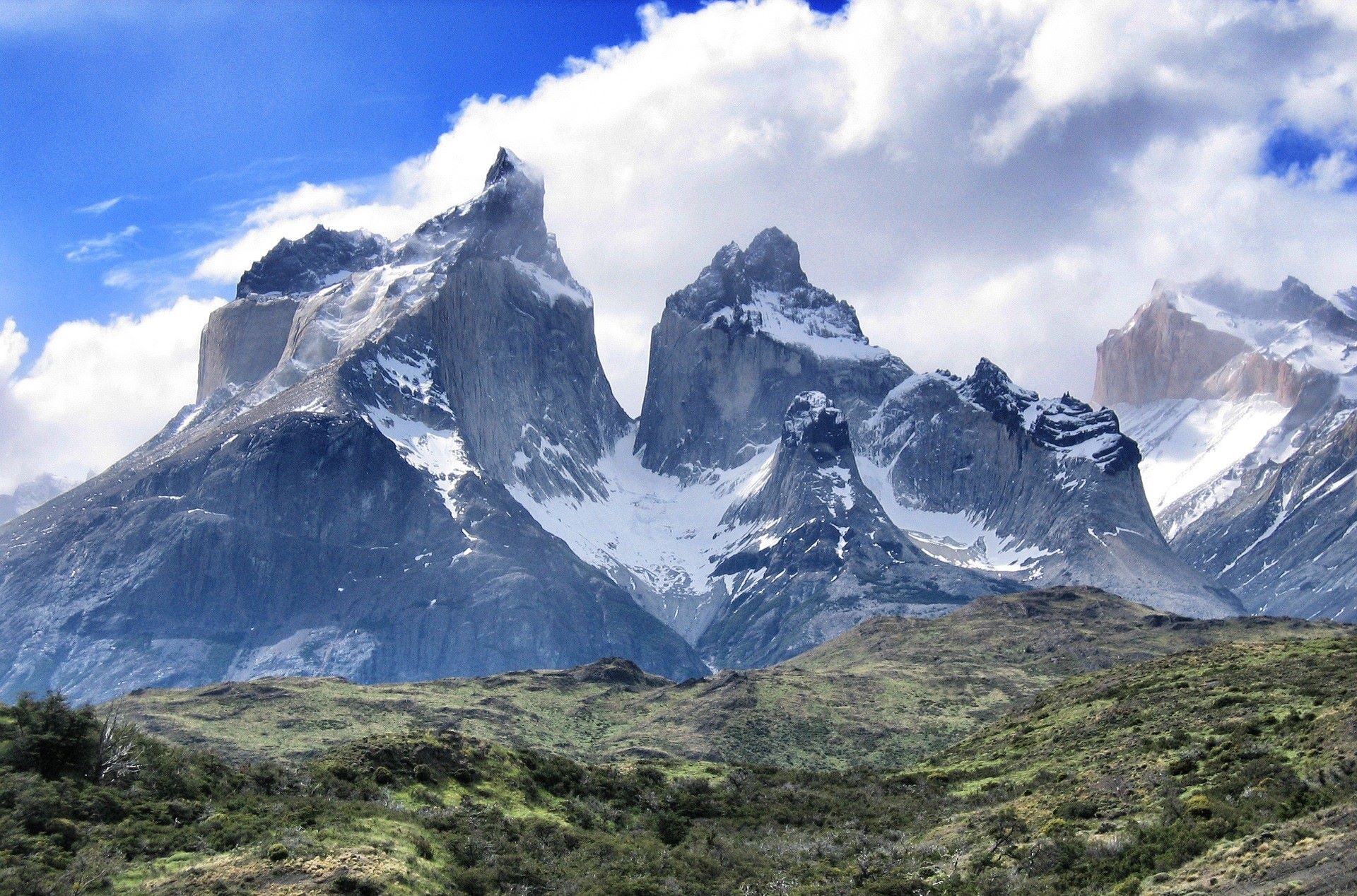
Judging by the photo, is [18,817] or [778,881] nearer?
[18,817]

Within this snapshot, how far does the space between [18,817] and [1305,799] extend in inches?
2135

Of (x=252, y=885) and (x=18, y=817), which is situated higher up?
(x=18, y=817)

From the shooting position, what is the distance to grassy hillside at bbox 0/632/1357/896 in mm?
58562

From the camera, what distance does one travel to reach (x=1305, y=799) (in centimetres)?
5884

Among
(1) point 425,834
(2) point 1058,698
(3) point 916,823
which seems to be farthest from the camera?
(2) point 1058,698

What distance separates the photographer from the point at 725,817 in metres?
90.1

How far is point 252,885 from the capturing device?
58938 mm

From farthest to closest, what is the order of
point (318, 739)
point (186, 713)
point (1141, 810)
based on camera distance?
point (186, 713)
point (318, 739)
point (1141, 810)

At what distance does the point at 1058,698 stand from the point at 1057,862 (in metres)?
63.4

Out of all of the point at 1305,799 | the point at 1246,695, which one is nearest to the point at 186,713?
the point at 1246,695

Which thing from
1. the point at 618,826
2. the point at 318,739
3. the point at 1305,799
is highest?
the point at 318,739

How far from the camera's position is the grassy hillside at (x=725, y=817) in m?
58.6

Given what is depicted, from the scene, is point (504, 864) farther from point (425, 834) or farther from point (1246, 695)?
point (1246, 695)

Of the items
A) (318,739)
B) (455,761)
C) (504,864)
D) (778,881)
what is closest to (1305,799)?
(778,881)
